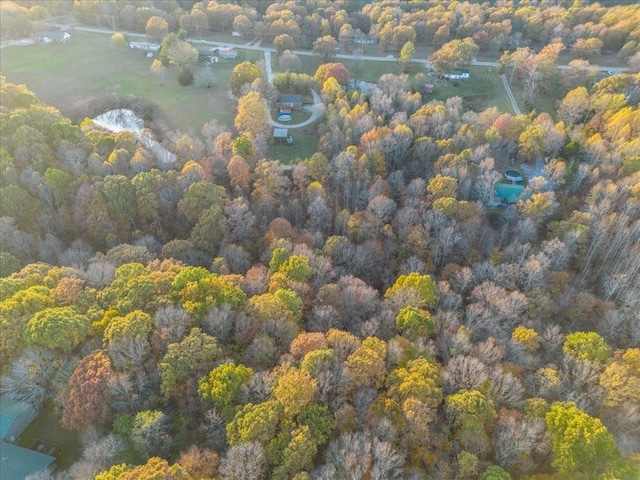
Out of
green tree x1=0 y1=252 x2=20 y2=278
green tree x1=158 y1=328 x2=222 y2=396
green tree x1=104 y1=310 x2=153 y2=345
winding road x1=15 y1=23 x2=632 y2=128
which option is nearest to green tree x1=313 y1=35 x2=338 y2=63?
winding road x1=15 y1=23 x2=632 y2=128

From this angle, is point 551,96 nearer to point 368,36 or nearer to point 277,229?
point 368,36

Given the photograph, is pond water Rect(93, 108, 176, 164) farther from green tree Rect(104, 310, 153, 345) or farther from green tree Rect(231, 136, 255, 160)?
green tree Rect(104, 310, 153, 345)

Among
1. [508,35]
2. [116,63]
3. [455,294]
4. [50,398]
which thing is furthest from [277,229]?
[508,35]

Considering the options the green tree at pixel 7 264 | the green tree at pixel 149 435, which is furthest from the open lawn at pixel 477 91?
the green tree at pixel 149 435

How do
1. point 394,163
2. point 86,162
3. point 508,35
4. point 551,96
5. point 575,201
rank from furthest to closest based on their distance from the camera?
point 508,35
point 551,96
point 394,163
point 575,201
point 86,162

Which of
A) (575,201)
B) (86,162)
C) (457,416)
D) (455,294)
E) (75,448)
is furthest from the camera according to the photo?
(575,201)

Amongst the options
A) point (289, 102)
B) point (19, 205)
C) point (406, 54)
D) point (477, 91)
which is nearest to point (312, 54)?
point (406, 54)

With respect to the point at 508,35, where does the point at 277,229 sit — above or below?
below
